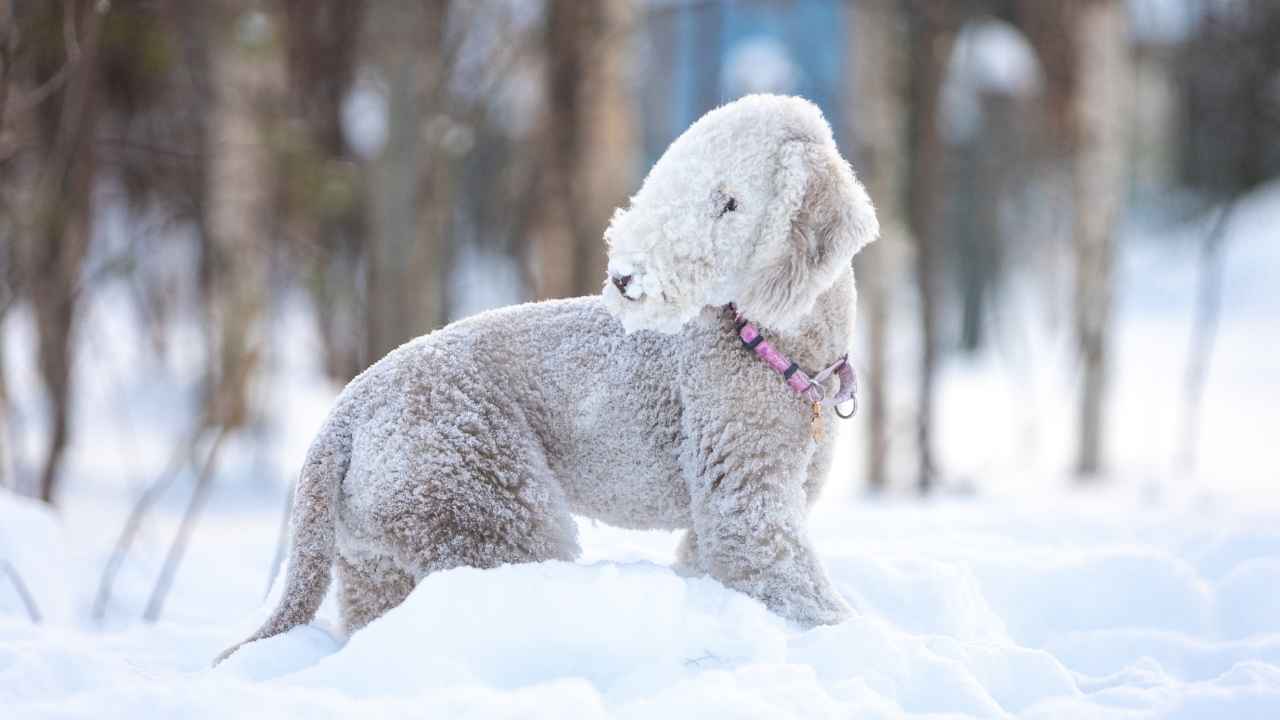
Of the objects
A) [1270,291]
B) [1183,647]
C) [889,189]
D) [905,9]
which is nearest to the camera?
[1183,647]

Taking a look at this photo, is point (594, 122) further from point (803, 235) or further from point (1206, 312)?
point (803, 235)

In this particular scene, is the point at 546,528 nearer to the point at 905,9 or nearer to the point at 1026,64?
the point at 905,9

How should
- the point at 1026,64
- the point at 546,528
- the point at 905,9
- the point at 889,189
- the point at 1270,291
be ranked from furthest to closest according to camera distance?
the point at 1270,291, the point at 1026,64, the point at 905,9, the point at 889,189, the point at 546,528

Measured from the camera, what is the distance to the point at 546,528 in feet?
7.31

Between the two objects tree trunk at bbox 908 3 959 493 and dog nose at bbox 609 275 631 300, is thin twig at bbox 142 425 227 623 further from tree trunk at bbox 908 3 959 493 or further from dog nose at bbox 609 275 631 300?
Answer: tree trunk at bbox 908 3 959 493

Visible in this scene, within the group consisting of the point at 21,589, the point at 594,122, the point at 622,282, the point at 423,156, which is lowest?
the point at 21,589

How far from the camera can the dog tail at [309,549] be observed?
217cm

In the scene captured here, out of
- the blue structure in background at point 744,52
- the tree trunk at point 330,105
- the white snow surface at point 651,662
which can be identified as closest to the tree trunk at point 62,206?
the white snow surface at point 651,662

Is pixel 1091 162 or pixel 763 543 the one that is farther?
pixel 1091 162

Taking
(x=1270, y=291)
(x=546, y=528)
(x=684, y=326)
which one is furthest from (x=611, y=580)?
(x=1270, y=291)

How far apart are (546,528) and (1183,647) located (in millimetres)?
1522

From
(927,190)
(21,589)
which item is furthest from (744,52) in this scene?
(21,589)

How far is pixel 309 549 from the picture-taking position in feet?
7.13

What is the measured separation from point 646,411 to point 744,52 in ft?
35.1
